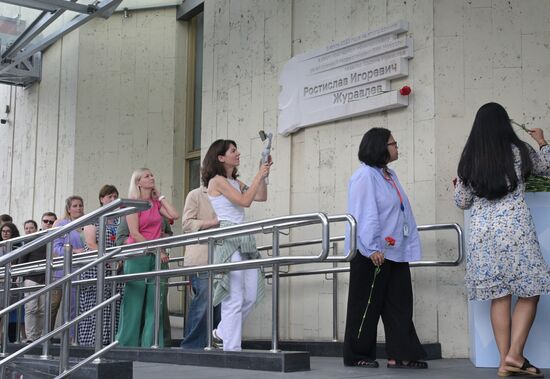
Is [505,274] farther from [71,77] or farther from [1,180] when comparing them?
[1,180]

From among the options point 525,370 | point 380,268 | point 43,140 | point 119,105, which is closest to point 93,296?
point 380,268

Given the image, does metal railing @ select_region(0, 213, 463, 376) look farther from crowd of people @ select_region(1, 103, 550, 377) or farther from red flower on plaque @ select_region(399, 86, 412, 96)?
red flower on plaque @ select_region(399, 86, 412, 96)

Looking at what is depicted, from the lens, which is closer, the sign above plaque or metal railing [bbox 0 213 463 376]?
metal railing [bbox 0 213 463 376]

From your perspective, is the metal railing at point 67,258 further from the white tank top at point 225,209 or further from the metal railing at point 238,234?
the white tank top at point 225,209

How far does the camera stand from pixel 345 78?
23.9 ft

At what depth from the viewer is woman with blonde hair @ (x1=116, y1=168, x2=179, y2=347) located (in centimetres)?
645

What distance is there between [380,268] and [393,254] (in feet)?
0.40

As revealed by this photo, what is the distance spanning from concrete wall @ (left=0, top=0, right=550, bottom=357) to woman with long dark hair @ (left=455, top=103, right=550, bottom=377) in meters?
1.67

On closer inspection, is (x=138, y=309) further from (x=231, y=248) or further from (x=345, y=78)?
(x=345, y=78)

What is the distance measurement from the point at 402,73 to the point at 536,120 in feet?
3.74

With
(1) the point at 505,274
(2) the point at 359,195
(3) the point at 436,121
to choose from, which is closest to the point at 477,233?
(1) the point at 505,274

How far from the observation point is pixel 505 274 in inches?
182

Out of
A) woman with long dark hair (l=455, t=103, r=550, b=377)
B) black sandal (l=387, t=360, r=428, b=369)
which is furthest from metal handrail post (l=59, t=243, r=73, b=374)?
woman with long dark hair (l=455, t=103, r=550, b=377)

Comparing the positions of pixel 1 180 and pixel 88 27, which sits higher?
pixel 88 27
